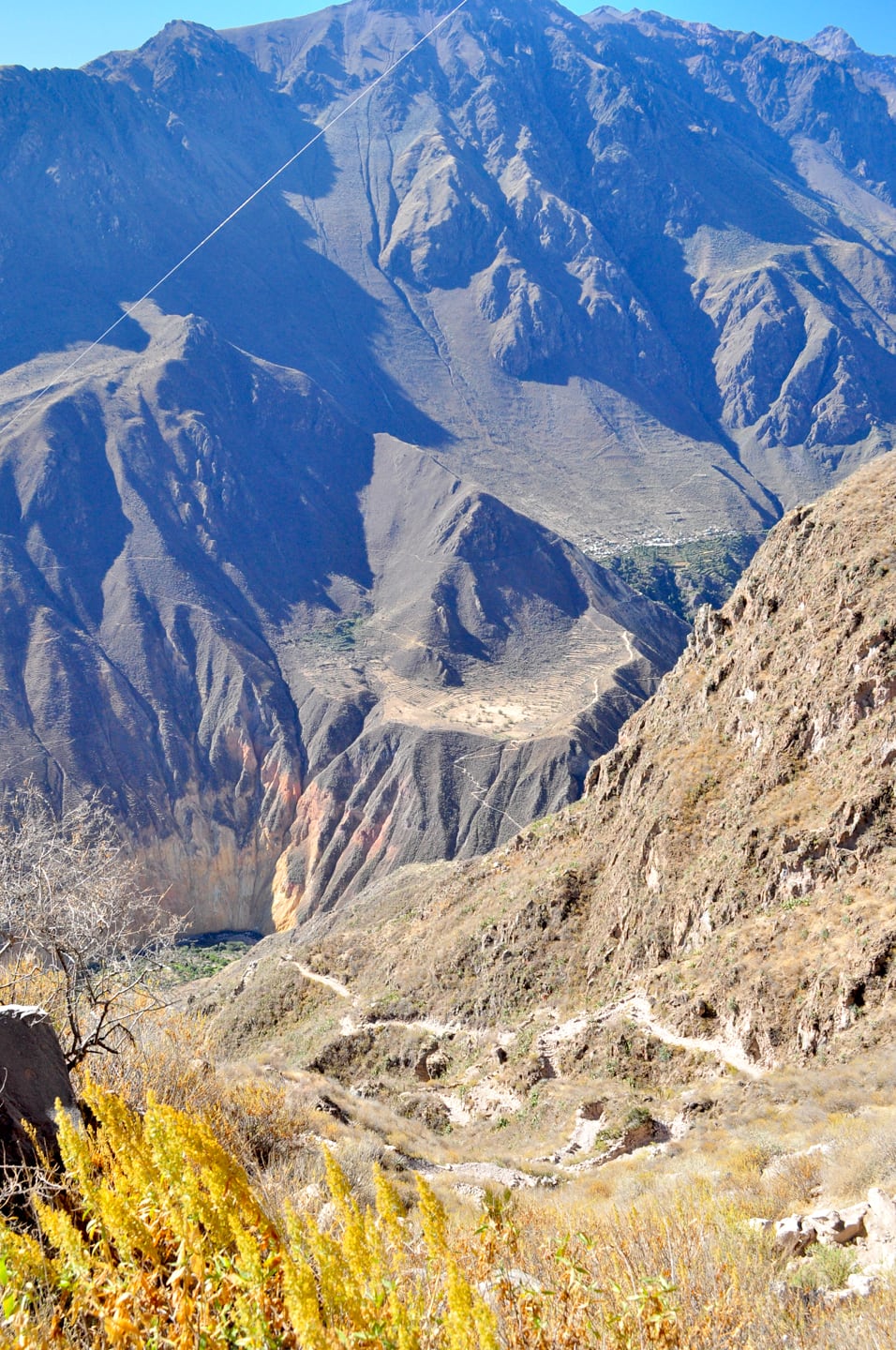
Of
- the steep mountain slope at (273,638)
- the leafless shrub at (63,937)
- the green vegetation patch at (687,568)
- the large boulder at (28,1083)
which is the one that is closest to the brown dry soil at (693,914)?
the leafless shrub at (63,937)

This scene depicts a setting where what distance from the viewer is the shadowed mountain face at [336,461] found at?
7325 centimetres

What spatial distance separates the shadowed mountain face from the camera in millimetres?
73250

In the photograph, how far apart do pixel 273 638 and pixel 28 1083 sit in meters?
85.3

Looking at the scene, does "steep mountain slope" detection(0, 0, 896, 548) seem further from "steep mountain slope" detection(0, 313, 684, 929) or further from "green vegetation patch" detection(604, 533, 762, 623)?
"steep mountain slope" detection(0, 313, 684, 929)

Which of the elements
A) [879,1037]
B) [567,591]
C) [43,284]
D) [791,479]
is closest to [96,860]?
[879,1037]

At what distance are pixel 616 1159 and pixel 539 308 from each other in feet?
566

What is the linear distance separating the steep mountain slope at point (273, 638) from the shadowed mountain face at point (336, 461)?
0.35m

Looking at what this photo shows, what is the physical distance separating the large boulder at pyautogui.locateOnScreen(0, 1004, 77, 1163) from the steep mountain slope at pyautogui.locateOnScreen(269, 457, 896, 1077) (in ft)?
47.0

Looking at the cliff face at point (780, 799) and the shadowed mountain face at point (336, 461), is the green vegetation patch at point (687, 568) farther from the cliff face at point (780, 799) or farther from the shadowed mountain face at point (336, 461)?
the cliff face at point (780, 799)

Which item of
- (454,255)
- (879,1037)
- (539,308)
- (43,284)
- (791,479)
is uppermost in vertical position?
(43,284)

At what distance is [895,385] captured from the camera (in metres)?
173

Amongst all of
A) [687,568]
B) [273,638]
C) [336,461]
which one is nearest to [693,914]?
[273,638]

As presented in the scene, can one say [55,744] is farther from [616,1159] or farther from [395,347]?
[395,347]

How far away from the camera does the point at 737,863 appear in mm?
23812
